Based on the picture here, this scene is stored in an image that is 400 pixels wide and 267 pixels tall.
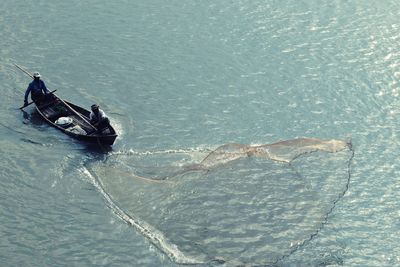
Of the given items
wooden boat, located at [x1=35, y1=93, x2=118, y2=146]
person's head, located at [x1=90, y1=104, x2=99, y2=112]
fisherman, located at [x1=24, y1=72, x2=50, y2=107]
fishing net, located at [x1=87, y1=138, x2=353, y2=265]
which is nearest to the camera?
fishing net, located at [x1=87, y1=138, x2=353, y2=265]

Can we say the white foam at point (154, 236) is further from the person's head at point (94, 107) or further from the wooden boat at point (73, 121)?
the person's head at point (94, 107)

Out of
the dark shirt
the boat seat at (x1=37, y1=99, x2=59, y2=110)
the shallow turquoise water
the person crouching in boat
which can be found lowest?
the shallow turquoise water

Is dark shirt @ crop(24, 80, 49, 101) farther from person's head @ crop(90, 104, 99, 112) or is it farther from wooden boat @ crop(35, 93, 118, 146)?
person's head @ crop(90, 104, 99, 112)

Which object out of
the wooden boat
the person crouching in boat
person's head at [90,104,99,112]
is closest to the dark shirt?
the wooden boat

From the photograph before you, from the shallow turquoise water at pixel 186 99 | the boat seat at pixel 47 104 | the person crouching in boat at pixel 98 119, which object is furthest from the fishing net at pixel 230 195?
the boat seat at pixel 47 104

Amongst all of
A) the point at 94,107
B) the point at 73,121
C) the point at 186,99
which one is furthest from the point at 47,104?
the point at 186,99
